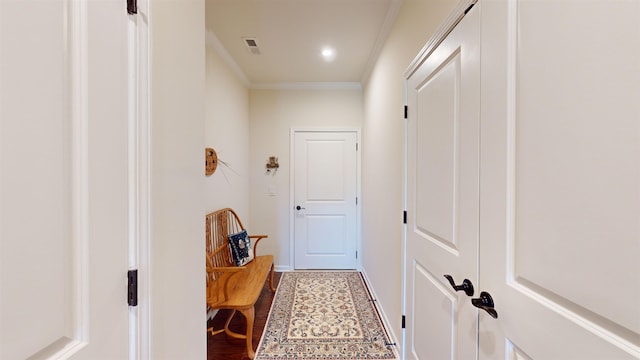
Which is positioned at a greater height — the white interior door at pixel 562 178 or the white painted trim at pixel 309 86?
the white painted trim at pixel 309 86

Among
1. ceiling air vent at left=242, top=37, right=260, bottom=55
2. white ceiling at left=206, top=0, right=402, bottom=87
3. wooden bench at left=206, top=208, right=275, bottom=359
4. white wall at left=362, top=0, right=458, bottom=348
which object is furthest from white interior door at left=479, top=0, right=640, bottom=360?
ceiling air vent at left=242, top=37, right=260, bottom=55

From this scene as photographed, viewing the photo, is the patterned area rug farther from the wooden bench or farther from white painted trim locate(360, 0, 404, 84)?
white painted trim locate(360, 0, 404, 84)

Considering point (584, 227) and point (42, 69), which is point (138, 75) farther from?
point (584, 227)

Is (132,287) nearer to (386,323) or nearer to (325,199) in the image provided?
(386,323)

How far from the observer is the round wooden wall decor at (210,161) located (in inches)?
91.0

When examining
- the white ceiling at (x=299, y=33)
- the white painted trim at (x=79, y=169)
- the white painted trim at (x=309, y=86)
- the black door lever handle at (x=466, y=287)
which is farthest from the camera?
the white painted trim at (x=309, y=86)

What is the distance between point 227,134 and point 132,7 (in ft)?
7.17

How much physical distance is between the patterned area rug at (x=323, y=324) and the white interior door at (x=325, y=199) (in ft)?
1.60

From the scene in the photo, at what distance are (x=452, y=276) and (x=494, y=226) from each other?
383mm

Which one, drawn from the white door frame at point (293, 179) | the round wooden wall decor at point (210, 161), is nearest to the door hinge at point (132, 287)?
the round wooden wall decor at point (210, 161)

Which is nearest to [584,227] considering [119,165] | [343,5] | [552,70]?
[552,70]

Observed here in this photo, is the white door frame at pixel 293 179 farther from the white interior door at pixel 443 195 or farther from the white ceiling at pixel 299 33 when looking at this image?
the white interior door at pixel 443 195

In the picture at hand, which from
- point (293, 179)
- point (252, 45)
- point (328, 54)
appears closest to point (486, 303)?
point (328, 54)

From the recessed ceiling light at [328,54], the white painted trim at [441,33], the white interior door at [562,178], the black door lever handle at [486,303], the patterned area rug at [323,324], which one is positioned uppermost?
the recessed ceiling light at [328,54]
